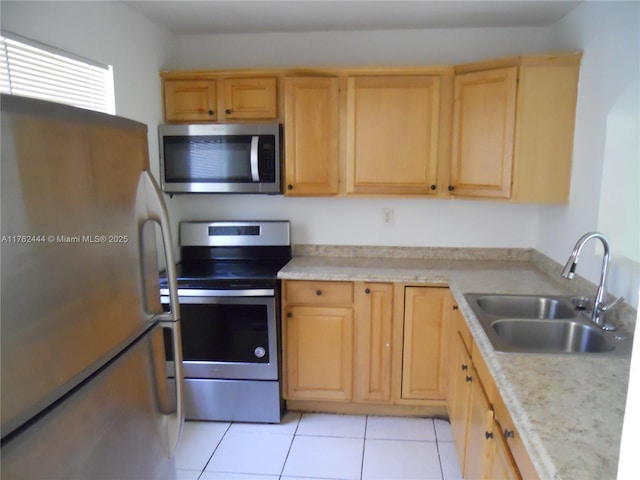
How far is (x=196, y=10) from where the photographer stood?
2438mm

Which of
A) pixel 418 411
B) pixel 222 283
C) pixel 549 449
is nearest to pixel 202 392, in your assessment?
pixel 222 283

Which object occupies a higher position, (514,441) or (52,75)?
(52,75)

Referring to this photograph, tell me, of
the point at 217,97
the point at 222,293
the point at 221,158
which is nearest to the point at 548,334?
the point at 222,293

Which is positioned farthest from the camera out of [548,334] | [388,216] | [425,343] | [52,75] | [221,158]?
[388,216]

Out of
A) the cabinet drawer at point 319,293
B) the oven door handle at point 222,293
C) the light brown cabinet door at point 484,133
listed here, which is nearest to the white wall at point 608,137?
the light brown cabinet door at point 484,133

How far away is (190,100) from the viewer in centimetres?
274

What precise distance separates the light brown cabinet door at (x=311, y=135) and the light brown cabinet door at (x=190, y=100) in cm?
50

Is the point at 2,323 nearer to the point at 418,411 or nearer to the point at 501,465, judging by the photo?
the point at 501,465

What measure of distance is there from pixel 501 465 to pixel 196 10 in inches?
102

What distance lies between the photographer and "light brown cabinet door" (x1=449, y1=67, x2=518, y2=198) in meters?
2.33

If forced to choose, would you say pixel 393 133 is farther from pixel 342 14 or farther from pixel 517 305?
pixel 517 305

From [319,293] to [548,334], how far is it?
4.07 ft

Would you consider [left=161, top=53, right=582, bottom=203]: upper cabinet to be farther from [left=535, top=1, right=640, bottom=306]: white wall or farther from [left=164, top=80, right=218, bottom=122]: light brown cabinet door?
[left=535, top=1, right=640, bottom=306]: white wall

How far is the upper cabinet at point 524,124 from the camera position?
226 cm
